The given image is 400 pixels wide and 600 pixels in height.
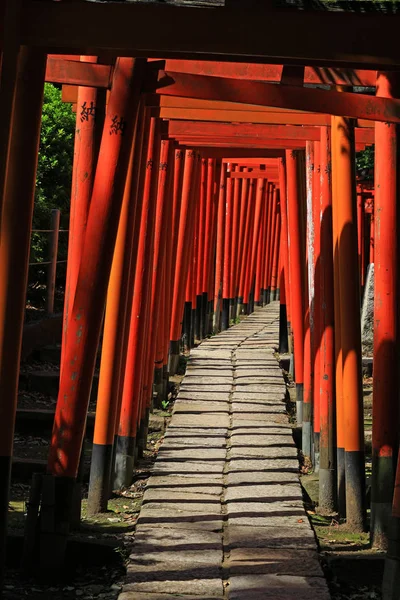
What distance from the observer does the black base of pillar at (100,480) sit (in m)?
9.23

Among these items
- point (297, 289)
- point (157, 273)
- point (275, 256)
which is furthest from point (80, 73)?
point (275, 256)

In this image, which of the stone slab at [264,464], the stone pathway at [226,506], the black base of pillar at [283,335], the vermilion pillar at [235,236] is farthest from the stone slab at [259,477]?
the vermilion pillar at [235,236]

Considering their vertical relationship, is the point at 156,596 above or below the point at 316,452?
below

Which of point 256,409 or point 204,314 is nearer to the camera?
point 256,409

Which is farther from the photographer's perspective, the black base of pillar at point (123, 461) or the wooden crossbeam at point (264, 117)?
the wooden crossbeam at point (264, 117)

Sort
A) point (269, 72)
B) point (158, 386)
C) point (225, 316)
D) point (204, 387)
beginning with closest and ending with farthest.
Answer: point (269, 72) → point (158, 386) → point (204, 387) → point (225, 316)

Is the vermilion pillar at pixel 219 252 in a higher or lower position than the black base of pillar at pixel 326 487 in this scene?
higher

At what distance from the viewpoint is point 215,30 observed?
5688 mm

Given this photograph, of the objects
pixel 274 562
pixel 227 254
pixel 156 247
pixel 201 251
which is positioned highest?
pixel 227 254

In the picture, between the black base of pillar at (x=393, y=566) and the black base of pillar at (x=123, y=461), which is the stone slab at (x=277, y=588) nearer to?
the black base of pillar at (x=393, y=566)

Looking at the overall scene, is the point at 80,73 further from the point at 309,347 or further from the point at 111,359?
the point at 309,347

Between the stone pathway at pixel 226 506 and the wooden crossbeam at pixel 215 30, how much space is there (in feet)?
10.0

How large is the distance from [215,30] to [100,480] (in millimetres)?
4627

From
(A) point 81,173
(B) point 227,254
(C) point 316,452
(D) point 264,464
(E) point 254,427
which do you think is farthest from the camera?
(B) point 227,254
